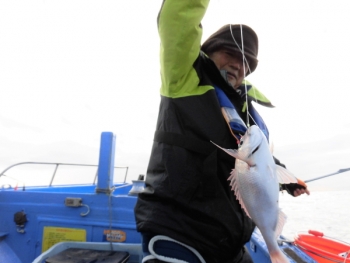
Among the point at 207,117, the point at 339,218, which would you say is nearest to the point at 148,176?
the point at 207,117

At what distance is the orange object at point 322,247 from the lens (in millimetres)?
3267

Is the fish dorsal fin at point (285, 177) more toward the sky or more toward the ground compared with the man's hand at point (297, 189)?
more toward the sky

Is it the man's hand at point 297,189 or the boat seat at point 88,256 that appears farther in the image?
the boat seat at point 88,256

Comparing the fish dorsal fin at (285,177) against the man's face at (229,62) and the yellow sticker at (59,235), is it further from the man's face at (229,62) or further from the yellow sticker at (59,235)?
the yellow sticker at (59,235)

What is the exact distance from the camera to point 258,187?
1593 millimetres

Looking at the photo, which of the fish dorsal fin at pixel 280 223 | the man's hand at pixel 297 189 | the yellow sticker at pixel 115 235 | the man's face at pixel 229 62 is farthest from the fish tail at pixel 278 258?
the yellow sticker at pixel 115 235

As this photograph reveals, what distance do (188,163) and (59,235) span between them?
314cm

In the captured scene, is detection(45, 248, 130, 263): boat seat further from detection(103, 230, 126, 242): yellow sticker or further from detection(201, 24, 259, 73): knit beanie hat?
detection(201, 24, 259, 73): knit beanie hat

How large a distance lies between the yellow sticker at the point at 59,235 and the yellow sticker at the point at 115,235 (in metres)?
0.35

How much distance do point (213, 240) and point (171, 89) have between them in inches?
37.2

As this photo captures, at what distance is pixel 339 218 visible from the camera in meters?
10.1

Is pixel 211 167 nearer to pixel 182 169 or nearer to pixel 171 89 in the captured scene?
pixel 182 169

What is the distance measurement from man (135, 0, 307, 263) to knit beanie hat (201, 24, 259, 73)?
36 centimetres

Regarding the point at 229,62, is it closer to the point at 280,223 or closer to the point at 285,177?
the point at 285,177
